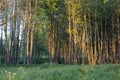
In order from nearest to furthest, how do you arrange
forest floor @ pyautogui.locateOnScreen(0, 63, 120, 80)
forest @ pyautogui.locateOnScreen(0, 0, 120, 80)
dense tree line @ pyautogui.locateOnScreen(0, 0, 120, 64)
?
forest floor @ pyautogui.locateOnScreen(0, 63, 120, 80), forest @ pyautogui.locateOnScreen(0, 0, 120, 80), dense tree line @ pyautogui.locateOnScreen(0, 0, 120, 64)

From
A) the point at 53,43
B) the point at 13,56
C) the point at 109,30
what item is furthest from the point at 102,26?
the point at 13,56

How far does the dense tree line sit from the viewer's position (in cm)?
3119

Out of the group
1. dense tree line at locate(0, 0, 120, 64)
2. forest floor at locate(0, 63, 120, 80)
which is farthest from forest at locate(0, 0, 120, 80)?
forest floor at locate(0, 63, 120, 80)

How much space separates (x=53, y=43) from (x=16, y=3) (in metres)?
9.22

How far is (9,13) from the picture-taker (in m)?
30.9

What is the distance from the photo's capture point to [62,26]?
3922cm

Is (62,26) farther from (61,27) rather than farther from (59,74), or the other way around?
(59,74)

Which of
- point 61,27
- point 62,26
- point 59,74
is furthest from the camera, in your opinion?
point 61,27

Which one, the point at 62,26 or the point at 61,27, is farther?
the point at 61,27

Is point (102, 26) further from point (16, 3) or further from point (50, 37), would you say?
point (16, 3)

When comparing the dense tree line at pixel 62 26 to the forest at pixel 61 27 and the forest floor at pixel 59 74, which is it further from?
the forest floor at pixel 59 74

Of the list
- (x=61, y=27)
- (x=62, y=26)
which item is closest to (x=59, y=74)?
(x=62, y=26)

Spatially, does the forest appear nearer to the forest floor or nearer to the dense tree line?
the dense tree line

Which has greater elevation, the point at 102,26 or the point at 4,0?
the point at 4,0
